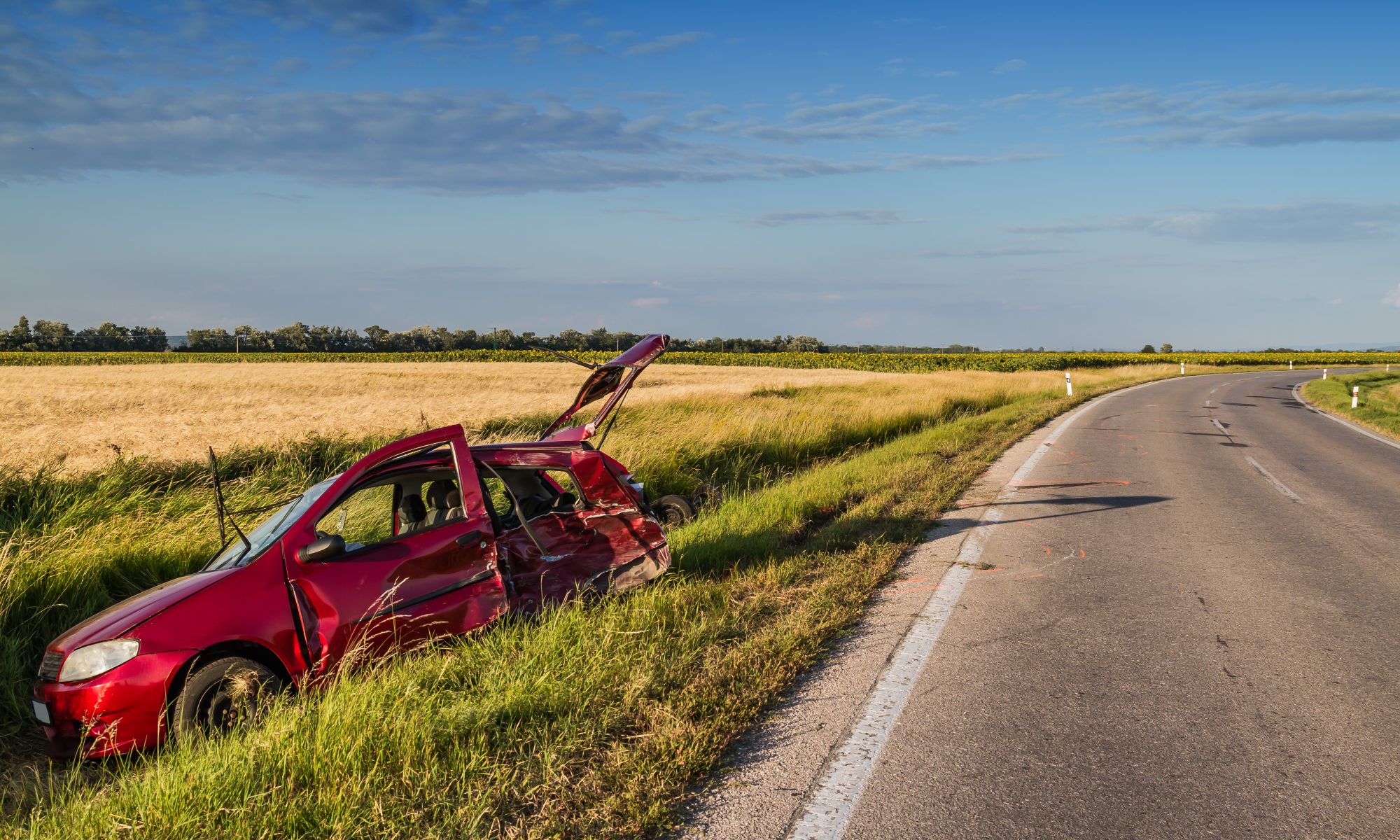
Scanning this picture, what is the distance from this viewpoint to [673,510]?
9688 millimetres

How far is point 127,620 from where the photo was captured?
4.30 metres

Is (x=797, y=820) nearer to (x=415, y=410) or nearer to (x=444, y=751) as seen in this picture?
(x=444, y=751)

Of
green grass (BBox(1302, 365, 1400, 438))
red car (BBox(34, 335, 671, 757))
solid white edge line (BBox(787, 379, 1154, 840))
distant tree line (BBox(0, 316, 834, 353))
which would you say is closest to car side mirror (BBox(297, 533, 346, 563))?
red car (BBox(34, 335, 671, 757))

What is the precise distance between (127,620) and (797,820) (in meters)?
3.48

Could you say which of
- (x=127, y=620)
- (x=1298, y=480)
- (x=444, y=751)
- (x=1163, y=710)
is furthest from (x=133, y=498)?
(x=1298, y=480)

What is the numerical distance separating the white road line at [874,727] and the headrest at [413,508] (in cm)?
332

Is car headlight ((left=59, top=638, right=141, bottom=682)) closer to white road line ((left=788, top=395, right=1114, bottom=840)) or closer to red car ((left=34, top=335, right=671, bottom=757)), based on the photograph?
red car ((left=34, top=335, right=671, bottom=757))

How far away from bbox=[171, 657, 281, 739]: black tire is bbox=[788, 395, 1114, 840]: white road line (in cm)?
279

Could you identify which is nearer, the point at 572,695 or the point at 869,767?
the point at 869,767

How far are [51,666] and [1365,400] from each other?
36873 millimetres

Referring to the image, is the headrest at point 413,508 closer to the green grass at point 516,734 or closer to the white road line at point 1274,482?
the green grass at point 516,734

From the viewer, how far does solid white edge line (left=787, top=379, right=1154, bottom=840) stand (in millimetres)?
3268

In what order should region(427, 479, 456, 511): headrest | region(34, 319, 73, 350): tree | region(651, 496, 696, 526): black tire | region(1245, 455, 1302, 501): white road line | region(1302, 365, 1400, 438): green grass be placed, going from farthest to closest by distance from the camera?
1. region(34, 319, 73, 350): tree
2. region(1302, 365, 1400, 438): green grass
3. region(1245, 455, 1302, 501): white road line
4. region(651, 496, 696, 526): black tire
5. region(427, 479, 456, 511): headrest

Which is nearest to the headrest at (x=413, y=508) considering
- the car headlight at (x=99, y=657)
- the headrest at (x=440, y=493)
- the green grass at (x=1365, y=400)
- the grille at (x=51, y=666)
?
the headrest at (x=440, y=493)
